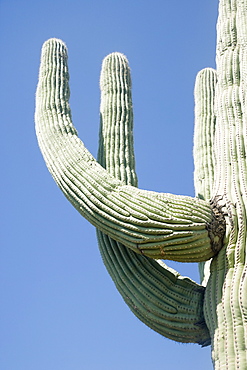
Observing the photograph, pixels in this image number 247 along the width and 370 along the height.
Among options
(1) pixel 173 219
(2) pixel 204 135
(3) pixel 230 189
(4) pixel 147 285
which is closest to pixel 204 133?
(2) pixel 204 135

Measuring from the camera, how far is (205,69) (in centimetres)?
854

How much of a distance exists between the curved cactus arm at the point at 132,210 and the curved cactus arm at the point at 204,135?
1230 millimetres

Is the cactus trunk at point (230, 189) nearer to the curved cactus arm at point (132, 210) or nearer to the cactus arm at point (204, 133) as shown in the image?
the cactus arm at point (204, 133)

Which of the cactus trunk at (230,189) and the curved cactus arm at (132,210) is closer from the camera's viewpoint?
the cactus trunk at (230,189)

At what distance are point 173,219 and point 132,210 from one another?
1.20 ft

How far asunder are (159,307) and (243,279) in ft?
2.60

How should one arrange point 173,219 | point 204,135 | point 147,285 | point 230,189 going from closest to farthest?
point 173,219 < point 147,285 < point 230,189 < point 204,135

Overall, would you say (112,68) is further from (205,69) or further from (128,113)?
(205,69)

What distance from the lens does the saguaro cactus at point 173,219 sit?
600 centimetres

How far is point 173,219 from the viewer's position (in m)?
6.08

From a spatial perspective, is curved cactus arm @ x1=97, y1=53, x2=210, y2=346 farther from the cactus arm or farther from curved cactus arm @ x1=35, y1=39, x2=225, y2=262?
the cactus arm

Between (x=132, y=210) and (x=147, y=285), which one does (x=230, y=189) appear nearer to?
(x=132, y=210)

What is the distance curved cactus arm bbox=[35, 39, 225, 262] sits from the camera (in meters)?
6.10

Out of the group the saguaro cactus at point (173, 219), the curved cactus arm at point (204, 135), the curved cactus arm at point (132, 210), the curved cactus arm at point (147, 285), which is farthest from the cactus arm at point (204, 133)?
the curved cactus arm at point (132, 210)
